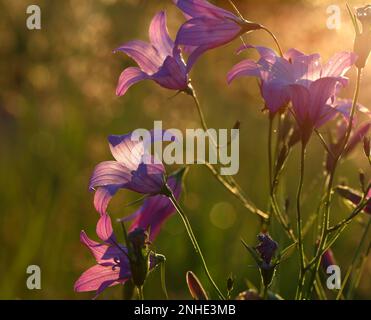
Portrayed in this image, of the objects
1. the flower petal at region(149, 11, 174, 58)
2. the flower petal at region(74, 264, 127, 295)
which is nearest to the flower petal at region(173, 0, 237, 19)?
the flower petal at region(149, 11, 174, 58)

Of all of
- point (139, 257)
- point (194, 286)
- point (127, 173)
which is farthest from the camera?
point (127, 173)

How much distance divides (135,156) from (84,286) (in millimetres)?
310

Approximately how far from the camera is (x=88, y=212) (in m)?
4.53

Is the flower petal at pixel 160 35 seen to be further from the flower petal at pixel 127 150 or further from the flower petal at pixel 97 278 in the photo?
the flower petal at pixel 97 278

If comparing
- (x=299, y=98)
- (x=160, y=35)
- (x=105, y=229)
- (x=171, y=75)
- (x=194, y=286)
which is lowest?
(x=194, y=286)

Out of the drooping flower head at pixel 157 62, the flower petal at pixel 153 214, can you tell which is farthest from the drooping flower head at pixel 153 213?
the drooping flower head at pixel 157 62

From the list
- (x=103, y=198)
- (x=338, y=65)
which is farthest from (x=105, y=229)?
(x=338, y=65)

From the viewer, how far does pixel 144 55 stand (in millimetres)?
1731

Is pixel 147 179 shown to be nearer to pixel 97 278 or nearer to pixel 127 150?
pixel 127 150

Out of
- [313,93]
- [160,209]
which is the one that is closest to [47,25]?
[160,209]

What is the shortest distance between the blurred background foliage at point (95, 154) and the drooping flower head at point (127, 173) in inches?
71.6

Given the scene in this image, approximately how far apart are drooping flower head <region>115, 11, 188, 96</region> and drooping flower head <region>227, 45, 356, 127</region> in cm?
15

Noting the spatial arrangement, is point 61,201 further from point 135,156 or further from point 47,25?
point 135,156

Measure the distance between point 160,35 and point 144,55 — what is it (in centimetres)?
7
